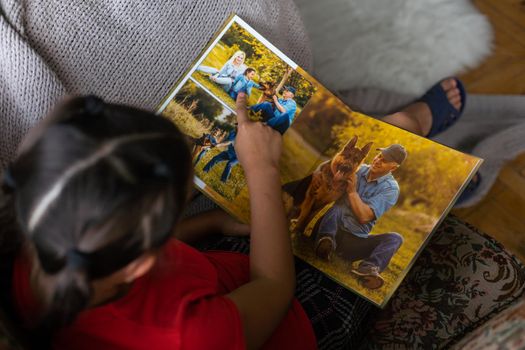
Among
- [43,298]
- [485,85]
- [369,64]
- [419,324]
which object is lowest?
[43,298]

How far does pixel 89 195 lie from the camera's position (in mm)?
439

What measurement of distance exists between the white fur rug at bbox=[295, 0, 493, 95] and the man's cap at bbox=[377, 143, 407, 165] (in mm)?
567

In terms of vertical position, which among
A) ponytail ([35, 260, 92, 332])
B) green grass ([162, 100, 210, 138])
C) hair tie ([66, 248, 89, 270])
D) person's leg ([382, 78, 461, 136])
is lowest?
ponytail ([35, 260, 92, 332])

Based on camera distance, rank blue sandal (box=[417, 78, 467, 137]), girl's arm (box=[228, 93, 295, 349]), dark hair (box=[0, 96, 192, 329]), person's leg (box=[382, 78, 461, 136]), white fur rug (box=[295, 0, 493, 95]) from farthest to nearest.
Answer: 1. white fur rug (box=[295, 0, 493, 95])
2. blue sandal (box=[417, 78, 467, 137])
3. person's leg (box=[382, 78, 461, 136])
4. girl's arm (box=[228, 93, 295, 349])
5. dark hair (box=[0, 96, 192, 329])

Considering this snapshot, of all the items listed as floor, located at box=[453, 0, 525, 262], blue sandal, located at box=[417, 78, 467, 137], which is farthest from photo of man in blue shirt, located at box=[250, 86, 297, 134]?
floor, located at box=[453, 0, 525, 262]

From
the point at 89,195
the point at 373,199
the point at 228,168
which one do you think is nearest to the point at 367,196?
the point at 373,199

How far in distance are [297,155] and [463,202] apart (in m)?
0.55

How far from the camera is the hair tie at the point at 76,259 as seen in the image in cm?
45

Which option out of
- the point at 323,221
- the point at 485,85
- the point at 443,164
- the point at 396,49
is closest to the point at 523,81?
the point at 485,85

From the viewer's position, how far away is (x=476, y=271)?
748 millimetres

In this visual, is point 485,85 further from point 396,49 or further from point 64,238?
point 64,238

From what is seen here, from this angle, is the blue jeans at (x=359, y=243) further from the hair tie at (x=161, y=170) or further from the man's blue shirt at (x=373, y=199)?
the hair tie at (x=161, y=170)

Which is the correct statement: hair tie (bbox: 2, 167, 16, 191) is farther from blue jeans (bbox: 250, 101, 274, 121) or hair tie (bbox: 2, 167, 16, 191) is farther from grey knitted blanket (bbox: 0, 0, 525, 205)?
blue jeans (bbox: 250, 101, 274, 121)

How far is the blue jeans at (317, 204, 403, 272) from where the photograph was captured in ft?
2.43
